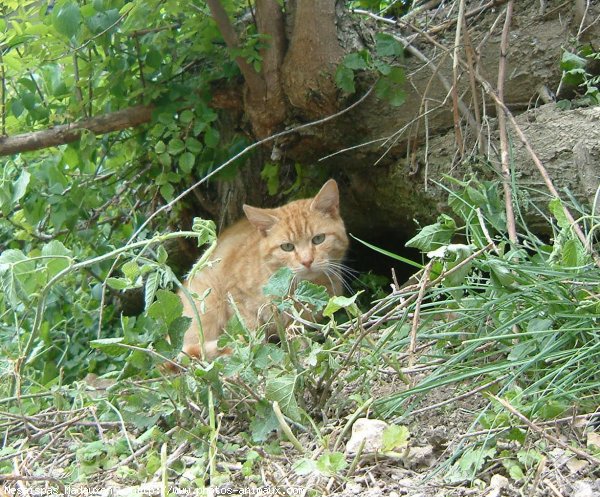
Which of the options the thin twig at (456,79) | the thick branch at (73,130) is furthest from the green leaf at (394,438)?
the thick branch at (73,130)

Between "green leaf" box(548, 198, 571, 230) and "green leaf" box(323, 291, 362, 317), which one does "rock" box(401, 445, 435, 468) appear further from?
"green leaf" box(548, 198, 571, 230)

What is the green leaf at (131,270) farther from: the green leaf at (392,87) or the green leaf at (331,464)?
the green leaf at (392,87)

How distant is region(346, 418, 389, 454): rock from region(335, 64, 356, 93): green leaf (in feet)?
5.76

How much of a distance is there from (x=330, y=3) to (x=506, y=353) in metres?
1.87

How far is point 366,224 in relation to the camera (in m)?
4.39

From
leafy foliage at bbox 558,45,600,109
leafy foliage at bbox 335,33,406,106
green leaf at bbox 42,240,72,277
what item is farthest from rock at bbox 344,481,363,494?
leafy foliage at bbox 335,33,406,106

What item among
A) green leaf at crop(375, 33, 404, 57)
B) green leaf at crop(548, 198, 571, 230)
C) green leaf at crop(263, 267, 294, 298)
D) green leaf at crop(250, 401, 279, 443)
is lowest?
green leaf at crop(250, 401, 279, 443)

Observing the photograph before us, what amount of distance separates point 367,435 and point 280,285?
1.61 feet

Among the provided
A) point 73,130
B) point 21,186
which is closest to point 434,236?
point 21,186

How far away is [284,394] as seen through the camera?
82.7 inches

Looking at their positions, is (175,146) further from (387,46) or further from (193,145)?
(387,46)

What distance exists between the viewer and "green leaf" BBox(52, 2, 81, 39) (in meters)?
3.21

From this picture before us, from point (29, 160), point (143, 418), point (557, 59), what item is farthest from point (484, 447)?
point (29, 160)

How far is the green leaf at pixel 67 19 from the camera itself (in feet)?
10.5
